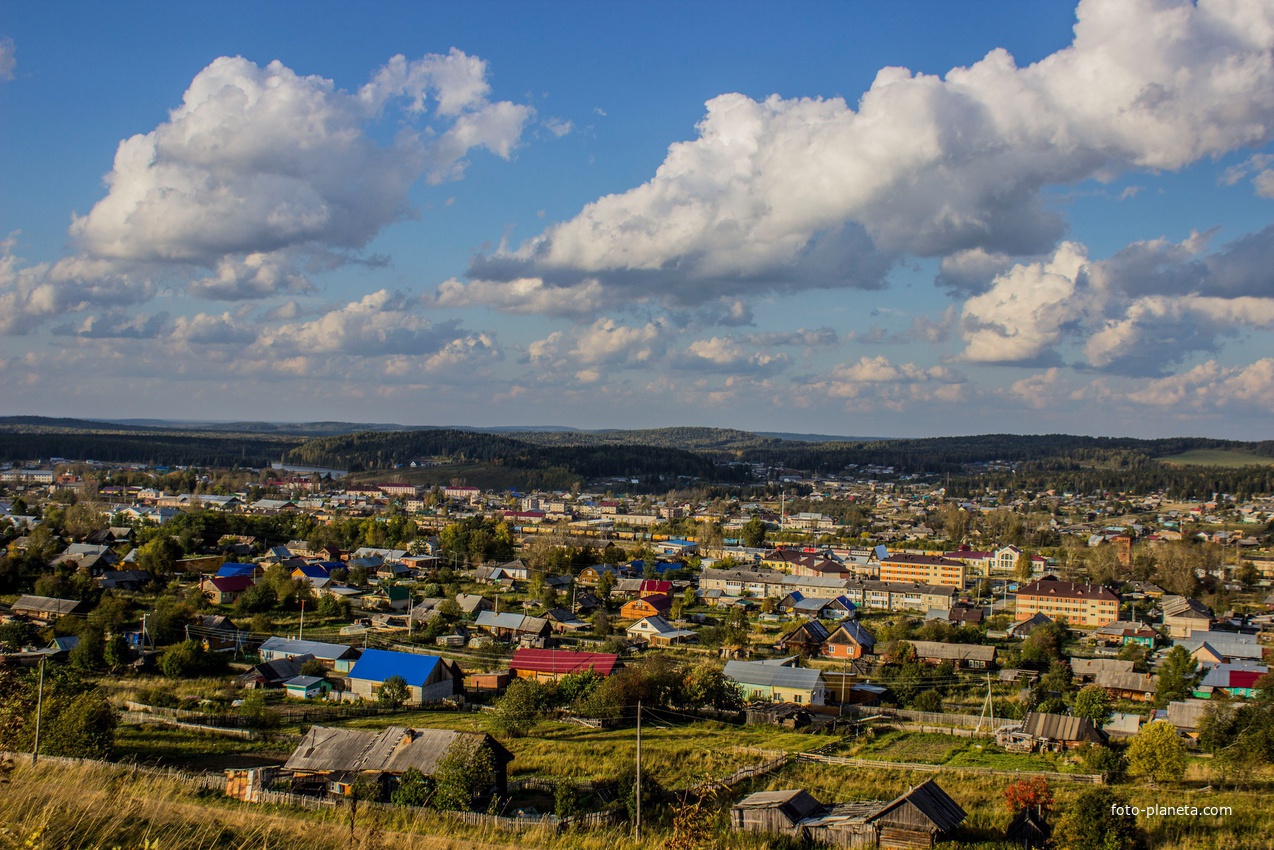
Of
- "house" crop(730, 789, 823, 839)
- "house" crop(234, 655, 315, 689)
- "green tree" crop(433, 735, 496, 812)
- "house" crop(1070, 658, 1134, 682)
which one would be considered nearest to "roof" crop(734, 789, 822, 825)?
"house" crop(730, 789, 823, 839)

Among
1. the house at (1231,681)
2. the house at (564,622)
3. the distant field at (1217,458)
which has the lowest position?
the house at (564,622)

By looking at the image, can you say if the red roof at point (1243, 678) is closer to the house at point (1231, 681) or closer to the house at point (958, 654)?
the house at point (1231, 681)

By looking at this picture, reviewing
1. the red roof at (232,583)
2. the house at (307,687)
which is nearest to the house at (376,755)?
the house at (307,687)

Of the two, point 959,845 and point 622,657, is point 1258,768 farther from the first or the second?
point 622,657

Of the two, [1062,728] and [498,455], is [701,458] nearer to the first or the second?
[498,455]

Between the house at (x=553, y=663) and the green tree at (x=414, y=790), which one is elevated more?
the green tree at (x=414, y=790)

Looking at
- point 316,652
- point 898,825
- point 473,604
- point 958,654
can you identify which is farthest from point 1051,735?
point 473,604

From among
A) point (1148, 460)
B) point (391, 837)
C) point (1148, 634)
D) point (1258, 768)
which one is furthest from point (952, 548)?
point (1148, 460)
